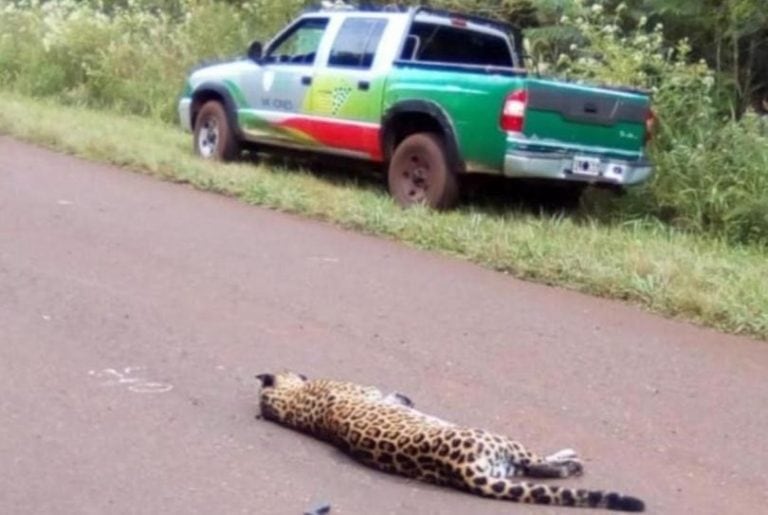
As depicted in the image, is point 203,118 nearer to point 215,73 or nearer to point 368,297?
point 215,73

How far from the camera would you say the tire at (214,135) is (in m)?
15.9

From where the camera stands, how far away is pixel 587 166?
41.7 ft

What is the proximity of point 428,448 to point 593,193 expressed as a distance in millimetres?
7896

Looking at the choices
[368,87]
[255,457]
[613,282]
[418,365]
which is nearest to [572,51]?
[368,87]

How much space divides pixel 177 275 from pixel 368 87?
4274mm

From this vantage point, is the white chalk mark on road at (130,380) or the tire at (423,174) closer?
the white chalk mark on road at (130,380)

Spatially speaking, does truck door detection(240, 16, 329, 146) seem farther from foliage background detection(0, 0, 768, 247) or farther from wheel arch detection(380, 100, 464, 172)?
foliage background detection(0, 0, 768, 247)

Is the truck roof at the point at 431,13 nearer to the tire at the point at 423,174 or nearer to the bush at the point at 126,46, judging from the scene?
the tire at the point at 423,174

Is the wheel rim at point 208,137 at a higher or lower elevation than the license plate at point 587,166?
lower

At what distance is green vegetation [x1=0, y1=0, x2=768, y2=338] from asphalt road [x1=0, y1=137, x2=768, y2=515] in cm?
38

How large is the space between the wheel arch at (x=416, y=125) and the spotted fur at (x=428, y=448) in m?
6.14

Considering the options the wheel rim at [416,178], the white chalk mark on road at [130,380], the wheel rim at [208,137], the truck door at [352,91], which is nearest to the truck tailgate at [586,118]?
the wheel rim at [416,178]

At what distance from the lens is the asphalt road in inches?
245

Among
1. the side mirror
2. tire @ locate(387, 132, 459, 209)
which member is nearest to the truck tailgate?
tire @ locate(387, 132, 459, 209)
